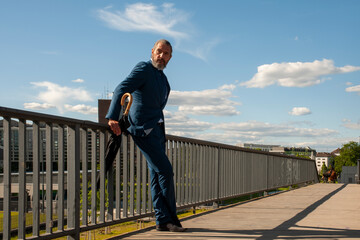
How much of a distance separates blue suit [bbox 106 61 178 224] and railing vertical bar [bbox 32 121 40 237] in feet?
2.84

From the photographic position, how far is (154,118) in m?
4.38

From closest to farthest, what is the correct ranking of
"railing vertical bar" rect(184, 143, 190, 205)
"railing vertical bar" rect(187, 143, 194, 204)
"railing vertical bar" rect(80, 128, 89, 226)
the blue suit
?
"railing vertical bar" rect(80, 128, 89, 226)
the blue suit
"railing vertical bar" rect(184, 143, 190, 205)
"railing vertical bar" rect(187, 143, 194, 204)

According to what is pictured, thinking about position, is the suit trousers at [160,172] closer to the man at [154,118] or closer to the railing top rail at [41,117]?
the man at [154,118]

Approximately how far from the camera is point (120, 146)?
15.3 feet

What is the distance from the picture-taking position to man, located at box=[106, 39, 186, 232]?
4.28 m

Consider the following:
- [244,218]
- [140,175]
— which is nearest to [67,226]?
[140,175]

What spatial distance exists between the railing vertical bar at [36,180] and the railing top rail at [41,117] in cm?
7

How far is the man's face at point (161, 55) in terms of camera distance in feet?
14.6

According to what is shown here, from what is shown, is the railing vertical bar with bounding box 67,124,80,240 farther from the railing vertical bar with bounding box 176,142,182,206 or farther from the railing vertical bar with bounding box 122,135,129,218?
the railing vertical bar with bounding box 176,142,182,206

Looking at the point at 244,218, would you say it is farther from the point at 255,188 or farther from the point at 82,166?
the point at 255,188

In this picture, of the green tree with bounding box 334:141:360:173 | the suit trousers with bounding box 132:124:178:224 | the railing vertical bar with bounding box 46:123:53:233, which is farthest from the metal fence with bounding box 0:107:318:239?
the green tree with bounding box 334:141:360:173

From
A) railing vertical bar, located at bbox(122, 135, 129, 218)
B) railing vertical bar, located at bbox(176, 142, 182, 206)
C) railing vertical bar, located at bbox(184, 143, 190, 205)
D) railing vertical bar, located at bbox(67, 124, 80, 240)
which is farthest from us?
railing vertical bar, located at bbox(184, 143, 190, 205)

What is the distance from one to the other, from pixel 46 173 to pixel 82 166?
0.51 m

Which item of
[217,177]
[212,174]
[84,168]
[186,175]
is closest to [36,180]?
[84,168]
